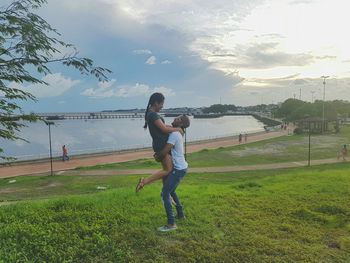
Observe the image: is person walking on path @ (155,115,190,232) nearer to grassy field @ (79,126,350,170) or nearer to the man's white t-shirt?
the man's white t-shirt

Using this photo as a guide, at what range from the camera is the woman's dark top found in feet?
15.2

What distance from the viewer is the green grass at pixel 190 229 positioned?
13.5 ft

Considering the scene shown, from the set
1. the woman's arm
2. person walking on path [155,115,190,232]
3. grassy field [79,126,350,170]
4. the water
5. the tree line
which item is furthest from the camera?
the tree line

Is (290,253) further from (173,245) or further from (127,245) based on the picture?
(127,245)

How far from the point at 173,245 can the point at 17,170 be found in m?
27.9

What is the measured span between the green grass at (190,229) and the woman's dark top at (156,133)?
112 centimetres

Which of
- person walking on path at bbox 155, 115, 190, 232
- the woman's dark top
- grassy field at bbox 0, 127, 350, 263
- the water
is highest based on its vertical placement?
the woman's dark top

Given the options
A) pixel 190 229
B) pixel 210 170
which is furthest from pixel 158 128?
pixel 210 170

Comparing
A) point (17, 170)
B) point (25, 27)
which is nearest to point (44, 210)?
point (25, 27)

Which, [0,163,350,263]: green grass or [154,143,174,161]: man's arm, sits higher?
[154,143,174,161]: man's arm

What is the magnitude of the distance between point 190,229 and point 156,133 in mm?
1353

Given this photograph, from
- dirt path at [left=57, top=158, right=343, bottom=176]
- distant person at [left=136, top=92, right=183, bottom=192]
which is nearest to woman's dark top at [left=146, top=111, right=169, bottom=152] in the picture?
distant person at [left=136, top=92, right=183, bottom=192]

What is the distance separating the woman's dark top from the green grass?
1.12 meters

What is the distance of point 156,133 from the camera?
4.72 metres
